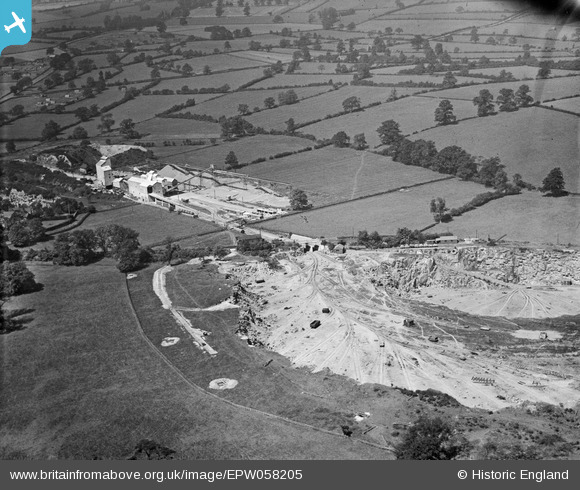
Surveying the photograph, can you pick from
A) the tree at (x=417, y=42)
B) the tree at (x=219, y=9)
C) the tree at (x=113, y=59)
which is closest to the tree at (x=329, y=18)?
the tree at (x=417, y=42)

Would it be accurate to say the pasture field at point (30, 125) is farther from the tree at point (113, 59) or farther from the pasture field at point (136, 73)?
the tree at point (113, 59)

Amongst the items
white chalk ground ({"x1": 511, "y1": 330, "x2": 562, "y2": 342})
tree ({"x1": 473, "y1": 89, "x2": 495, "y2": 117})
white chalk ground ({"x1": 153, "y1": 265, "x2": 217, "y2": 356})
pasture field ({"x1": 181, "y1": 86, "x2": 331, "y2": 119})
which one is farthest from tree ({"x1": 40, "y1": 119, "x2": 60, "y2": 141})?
white chalk ground ({"x1": 511, "y1": 330, "x2": 562, "y2": 342})

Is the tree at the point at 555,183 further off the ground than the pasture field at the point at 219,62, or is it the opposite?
the pasture field at the point at 219,62

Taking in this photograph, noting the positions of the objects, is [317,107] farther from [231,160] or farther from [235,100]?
[231,160]

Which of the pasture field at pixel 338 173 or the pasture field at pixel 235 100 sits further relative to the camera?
the pasture field at pixel 235 100

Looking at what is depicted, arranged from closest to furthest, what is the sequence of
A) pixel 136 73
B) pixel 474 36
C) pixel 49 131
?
pixel 49 131 → pixel 474 36 → pixel 136 73

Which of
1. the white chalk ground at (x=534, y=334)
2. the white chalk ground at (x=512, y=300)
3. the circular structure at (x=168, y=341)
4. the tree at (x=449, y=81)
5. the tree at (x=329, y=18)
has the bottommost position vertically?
the white chalk ground at (x=534, y=334)

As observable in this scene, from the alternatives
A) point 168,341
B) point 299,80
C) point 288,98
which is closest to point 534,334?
point 168,341

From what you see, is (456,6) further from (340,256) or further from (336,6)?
(340,256)
